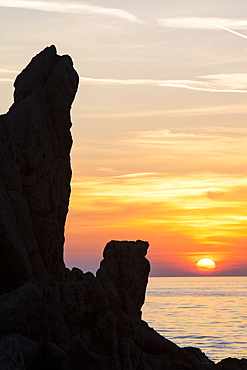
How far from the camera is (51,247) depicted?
4469 centimetres

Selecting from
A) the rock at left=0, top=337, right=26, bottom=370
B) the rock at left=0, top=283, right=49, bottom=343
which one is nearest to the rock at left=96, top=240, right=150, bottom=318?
the rock at left=0, top=283, right=49, bottom=343

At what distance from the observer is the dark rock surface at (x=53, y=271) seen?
33938mm

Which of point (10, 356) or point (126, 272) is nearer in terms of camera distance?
point (10, 356)

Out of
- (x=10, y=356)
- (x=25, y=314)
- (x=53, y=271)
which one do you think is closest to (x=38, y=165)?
(x=53, y=271)

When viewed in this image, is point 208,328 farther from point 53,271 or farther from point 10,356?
point 10,356

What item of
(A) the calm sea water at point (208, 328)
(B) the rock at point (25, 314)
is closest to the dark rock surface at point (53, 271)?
(B) the rock at point (25, 314)

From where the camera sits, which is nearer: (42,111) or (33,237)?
(33,237)

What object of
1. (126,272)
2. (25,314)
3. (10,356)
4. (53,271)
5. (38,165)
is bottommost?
(10,356)

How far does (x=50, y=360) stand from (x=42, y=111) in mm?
18440

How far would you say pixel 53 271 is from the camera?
148 ft

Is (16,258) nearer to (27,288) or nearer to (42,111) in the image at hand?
(27,288)

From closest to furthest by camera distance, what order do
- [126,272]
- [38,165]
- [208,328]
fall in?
[126,272]
[38,165]
[208,328]

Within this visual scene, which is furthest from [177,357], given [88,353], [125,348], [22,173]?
[22,173]

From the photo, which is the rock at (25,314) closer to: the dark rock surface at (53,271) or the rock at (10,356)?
the dark rock surface at (53,271)
